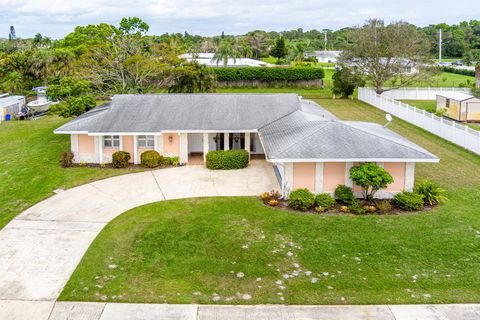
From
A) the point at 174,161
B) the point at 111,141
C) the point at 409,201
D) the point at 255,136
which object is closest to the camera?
the point at 409,201

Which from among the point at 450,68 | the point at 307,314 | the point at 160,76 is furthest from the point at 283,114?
the point at 450,68

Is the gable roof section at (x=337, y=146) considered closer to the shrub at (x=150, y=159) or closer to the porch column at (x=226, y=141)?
the porch column at (x=226, y=141)

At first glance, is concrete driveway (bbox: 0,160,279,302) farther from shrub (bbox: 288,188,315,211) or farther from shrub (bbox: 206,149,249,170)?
shrub (bbox: 288,188,315,211)

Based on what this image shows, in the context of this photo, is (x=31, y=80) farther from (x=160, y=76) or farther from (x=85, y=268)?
(x=85, y=268)

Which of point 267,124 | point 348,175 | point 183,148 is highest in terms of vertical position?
point 267,124

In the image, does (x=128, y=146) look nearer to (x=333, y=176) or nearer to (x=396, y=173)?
(x=333, y=176)

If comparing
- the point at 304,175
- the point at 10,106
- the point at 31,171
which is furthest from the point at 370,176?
the point at 10,106

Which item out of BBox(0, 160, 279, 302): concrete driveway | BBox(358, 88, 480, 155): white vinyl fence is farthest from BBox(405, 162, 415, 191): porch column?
BBox(358, 88, 480, 155): white vinyl fence
